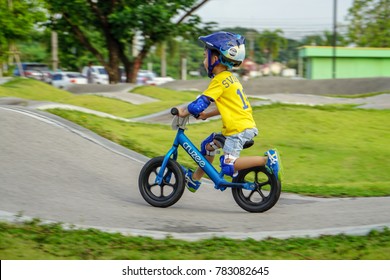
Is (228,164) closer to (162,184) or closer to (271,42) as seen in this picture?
(162,184)

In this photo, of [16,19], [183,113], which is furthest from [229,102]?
[16,19]

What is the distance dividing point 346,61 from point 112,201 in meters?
51.2

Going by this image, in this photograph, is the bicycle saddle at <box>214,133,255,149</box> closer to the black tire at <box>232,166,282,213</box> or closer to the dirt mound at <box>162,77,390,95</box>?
the black tire at <box>232,166,282,213</box>

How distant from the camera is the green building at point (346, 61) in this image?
55312mm

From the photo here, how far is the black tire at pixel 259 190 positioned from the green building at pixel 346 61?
160 feet

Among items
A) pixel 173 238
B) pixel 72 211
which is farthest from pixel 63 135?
pixel 173 238

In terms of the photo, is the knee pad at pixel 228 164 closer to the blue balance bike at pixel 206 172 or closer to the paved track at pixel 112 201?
the blue balance bike at pixel 206 172

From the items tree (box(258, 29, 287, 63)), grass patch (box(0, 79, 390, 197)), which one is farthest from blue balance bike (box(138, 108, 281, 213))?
tree (box(258, 29, 287, 63))

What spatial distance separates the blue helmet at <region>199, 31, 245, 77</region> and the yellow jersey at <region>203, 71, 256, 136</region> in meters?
0.15

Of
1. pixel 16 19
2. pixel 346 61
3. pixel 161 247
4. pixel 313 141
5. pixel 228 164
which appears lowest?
pixel 313 141

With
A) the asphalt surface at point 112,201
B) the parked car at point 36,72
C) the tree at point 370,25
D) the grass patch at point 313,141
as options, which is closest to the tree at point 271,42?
the tree at point 370,25

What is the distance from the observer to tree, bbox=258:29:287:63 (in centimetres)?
8875

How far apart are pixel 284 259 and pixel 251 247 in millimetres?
412

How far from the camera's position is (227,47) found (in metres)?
7.07
